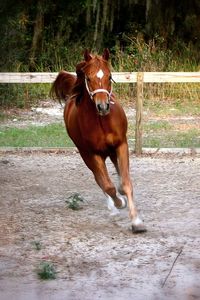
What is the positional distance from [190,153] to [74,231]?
15.4 feet

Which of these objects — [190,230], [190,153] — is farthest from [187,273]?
[190,153]

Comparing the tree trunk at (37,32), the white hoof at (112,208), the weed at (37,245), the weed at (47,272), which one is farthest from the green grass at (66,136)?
the tree trunk at (37,32)

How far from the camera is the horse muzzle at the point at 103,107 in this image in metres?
5.94

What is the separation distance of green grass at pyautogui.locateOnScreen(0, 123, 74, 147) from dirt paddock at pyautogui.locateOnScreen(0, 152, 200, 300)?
2.08 metres

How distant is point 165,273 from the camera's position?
492cm

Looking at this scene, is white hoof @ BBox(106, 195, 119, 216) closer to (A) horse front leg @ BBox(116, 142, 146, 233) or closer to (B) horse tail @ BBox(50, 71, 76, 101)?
(A) horse front leg @ BBox(116, 142, 146, 233)

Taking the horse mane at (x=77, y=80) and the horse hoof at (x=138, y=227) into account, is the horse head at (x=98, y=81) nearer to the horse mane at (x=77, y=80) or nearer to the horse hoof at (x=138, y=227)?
the horse mane at (x=77, y=80)

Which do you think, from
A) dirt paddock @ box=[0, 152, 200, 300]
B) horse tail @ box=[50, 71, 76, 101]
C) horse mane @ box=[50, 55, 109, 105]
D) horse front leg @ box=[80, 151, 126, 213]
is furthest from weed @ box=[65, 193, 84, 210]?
horse tail @ box=[50, 71, 76, 101]

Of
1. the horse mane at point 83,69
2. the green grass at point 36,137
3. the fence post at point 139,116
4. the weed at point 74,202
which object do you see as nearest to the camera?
the horse mane at point 83,69

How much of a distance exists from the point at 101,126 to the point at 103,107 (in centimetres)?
35

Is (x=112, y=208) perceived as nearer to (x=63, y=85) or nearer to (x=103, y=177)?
(x=103, y=177)

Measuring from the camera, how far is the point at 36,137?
12.3m

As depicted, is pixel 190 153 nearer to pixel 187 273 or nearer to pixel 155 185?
pixel 155 185

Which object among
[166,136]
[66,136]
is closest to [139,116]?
[166,136]
